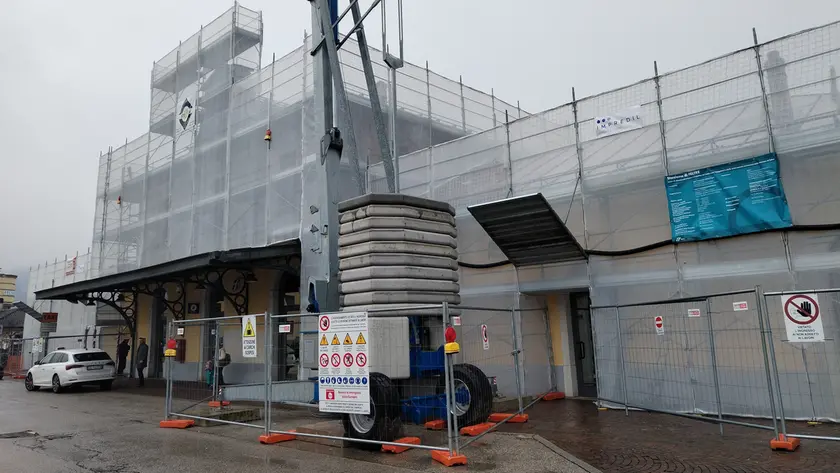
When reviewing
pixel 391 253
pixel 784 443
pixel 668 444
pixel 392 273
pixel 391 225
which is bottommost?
pixel 668 444

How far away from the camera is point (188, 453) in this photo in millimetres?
7977

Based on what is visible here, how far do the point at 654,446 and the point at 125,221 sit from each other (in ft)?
73.4

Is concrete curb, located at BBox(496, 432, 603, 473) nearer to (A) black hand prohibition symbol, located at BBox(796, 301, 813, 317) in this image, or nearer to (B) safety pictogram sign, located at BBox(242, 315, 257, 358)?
(A) black hand prohibition symbol, located at BBox(796, 301, 813, 317)

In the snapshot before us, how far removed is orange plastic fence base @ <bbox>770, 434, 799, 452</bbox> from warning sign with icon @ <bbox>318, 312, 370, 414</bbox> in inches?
201

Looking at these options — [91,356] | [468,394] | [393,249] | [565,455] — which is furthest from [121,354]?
[565,455]

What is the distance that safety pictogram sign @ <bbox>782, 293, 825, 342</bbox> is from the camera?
6891 millimetres

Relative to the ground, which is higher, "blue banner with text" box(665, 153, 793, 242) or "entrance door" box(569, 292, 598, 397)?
"blue banner with text" box(665, 153, 793, 242)

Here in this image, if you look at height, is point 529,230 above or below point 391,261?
above

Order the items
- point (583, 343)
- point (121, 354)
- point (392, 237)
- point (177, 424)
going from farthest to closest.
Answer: point (121, 354) → point (583, 343) → point (177, 424) → point (392, 237)

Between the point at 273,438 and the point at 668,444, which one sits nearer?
the point at 668,444

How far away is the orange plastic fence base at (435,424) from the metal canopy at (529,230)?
411 centimetres

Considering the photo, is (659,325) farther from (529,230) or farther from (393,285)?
(393,285)

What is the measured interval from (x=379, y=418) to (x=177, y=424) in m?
4.73

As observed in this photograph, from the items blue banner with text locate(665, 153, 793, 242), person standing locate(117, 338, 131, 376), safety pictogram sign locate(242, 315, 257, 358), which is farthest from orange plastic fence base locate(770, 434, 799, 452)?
person standing locate(117, 338, 131, 376)
